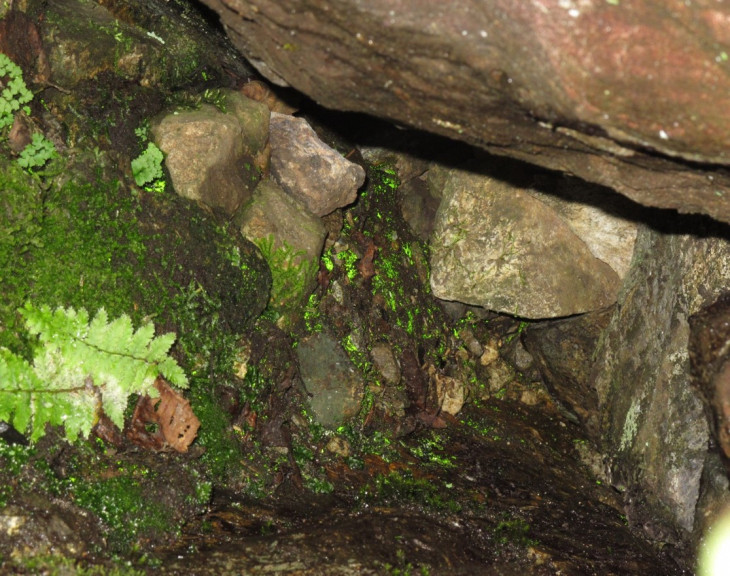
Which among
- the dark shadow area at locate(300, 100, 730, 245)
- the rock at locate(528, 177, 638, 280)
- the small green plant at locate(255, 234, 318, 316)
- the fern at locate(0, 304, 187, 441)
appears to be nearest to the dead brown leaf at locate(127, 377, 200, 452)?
the fern at locate(0, 304, 187, 441)

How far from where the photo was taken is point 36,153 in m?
4.06

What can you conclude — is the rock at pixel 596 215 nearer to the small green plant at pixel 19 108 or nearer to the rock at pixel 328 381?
the rock at pixel 328 381

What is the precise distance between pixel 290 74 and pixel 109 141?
1.61 meters

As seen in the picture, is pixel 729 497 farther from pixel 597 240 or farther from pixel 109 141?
pixel 109 141

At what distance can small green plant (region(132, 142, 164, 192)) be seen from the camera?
4.46 metres

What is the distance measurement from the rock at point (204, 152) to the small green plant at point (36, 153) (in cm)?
77

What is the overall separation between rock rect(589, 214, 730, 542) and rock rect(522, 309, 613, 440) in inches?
6.9

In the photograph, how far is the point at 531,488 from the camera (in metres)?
5.41

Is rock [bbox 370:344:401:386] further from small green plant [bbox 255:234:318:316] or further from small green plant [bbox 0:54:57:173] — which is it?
small green plant [bbox 0:54:57:173]

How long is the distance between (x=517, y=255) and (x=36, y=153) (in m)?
4.23

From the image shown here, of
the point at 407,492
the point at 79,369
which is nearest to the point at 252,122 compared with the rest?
the point at 79,369

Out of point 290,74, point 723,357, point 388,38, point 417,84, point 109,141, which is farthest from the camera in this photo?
point 109,141

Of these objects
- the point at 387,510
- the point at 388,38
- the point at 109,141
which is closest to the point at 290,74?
the point at 388,38

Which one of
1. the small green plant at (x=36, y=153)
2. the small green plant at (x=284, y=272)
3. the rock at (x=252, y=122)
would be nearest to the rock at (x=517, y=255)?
the small green plant at (x=284, y=272)
